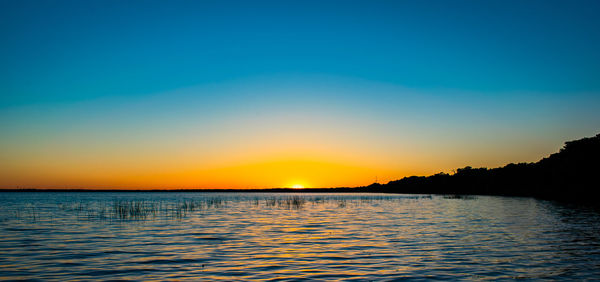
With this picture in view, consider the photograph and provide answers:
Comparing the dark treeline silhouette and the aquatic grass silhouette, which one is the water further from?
the dark treeline silhouette

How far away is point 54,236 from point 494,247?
84.0 feet

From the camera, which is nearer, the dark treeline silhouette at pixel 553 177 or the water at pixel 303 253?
the water at pixel 303 253

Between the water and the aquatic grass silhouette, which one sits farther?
the aquatic grass silhouette

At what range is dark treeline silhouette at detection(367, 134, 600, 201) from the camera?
8531 centimetres

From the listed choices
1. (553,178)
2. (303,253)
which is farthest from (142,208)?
(553,178)

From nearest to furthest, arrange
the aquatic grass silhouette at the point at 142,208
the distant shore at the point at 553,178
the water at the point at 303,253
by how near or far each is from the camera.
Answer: the water at the point at 303,253, the aquatic grass silhouette at the point at 142,208, the distant shore at the point at 553,178

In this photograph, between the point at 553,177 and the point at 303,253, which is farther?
the point at 553,177

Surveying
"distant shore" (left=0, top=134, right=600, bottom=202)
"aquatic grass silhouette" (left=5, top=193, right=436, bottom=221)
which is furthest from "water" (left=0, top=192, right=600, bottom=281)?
"distant shore" (left=0, top=134, right=600, bottom=202)

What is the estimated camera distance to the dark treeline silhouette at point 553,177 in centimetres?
8531

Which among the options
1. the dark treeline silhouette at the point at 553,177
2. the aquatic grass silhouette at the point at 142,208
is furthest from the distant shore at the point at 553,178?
the aquatic grass silhouette at the point at 142,208

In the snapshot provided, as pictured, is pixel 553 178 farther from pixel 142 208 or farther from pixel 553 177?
pixel 142 208

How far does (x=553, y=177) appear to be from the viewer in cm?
10125

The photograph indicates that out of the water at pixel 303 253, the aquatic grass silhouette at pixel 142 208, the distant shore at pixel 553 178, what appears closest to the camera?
the water at pixel 303 253

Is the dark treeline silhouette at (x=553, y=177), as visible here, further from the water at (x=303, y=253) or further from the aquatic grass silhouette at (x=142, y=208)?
the water at (x=303, y=253)
